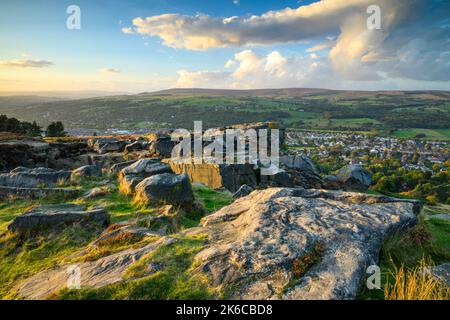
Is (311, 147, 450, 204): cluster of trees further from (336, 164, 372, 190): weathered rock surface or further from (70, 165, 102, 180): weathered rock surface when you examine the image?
(70, 165, 102, 180): weathered rock surface

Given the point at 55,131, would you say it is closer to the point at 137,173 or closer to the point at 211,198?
the point at 137,173

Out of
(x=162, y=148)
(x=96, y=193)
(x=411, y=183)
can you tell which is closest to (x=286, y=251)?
(x=96, y=193)

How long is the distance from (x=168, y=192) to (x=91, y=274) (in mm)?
5849

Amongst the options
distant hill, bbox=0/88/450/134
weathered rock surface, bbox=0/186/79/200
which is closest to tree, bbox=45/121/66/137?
weathered rock surface, bbox=0/186/79/200

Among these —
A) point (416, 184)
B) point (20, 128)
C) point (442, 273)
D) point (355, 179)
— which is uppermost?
point (20, 128)

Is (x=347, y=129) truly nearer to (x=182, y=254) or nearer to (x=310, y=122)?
(x=310, y=122)

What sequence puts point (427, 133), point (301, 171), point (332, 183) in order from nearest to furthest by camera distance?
point (301, 171)
point (332, 183)
point (427, 133)

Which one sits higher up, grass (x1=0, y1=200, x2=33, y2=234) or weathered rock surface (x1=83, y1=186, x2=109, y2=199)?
weathered rock surface (x1=83, y1=186, x2=109, y2=199)

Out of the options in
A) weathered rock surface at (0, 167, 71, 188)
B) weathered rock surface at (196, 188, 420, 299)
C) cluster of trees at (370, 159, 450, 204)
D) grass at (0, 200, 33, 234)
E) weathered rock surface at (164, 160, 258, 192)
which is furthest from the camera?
cluster of trees at (370, 159, 450, 204)

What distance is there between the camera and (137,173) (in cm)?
1470

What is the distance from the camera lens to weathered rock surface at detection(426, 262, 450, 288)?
5.37 m

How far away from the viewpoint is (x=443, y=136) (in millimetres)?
110375

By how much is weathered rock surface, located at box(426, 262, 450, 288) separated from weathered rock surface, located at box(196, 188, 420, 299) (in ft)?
3.17
